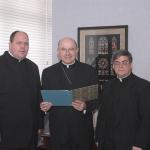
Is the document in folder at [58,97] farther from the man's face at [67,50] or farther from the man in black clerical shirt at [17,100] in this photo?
the man's face at [67,50]

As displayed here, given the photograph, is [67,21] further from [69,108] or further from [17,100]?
[17,100]

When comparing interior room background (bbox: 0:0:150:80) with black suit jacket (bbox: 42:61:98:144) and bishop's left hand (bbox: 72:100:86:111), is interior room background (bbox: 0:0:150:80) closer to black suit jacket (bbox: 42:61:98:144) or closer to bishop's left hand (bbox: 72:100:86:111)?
black suit jacket (bbox: 42:61:98:144)

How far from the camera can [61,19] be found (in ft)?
15.1

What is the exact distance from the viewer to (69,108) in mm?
3328

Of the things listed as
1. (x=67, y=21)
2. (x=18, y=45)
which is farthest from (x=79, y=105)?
(x=67, y=21)

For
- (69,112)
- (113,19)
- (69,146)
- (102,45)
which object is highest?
(113,19)

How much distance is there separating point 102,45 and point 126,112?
4.87 ft

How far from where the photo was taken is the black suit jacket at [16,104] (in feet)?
10.2

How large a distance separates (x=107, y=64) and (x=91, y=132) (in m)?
1.10

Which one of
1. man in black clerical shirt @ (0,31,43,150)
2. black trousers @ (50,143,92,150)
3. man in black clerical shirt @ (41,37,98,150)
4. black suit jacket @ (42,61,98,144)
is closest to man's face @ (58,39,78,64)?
man in black clerical shirt @ (41,37,98,150)

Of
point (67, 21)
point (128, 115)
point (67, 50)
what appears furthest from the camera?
point (67, 21)

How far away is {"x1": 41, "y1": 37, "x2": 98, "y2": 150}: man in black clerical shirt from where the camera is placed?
10.8 feet

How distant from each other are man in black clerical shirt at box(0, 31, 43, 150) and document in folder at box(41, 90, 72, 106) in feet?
0.71

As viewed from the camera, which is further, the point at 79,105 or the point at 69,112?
the point at 69,112
